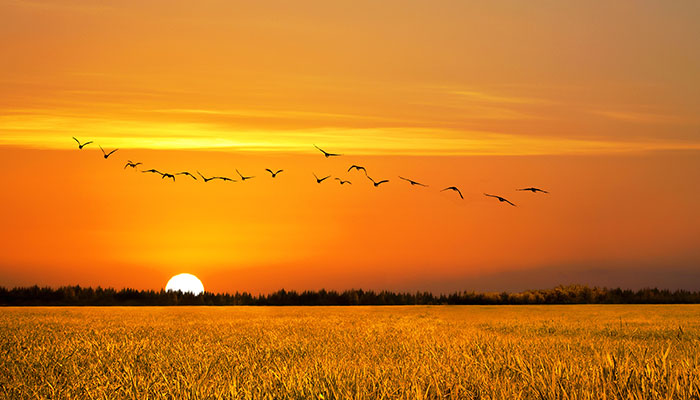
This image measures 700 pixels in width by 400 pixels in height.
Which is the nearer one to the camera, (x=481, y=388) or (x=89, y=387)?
(x=481, y=388)

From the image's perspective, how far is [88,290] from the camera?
117 feet

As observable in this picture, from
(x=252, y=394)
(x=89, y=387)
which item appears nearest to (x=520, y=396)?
(x=252, y=394)

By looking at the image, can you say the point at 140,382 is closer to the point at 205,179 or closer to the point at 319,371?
the point at 319,371

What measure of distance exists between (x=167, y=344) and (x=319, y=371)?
4685mm

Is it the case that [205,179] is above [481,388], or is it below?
above

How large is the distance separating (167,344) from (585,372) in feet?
21.2

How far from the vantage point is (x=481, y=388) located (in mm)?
5805

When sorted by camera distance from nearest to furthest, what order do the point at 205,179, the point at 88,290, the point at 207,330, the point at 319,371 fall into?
the point at 319,371, the point at 205,179, the point at 207,330, the point at 88,290

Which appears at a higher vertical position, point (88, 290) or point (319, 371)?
point (88, 290)

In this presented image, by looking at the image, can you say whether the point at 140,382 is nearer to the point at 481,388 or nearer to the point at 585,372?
the point at 481,388

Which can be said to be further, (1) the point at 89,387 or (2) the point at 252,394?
(1) the point at 89,387

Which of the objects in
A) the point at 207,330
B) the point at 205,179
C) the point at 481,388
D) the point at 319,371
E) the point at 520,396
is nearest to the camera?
the point at 520,396

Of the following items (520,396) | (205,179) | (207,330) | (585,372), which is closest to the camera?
(520,396)

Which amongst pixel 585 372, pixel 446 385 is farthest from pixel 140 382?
pixel 585 372
